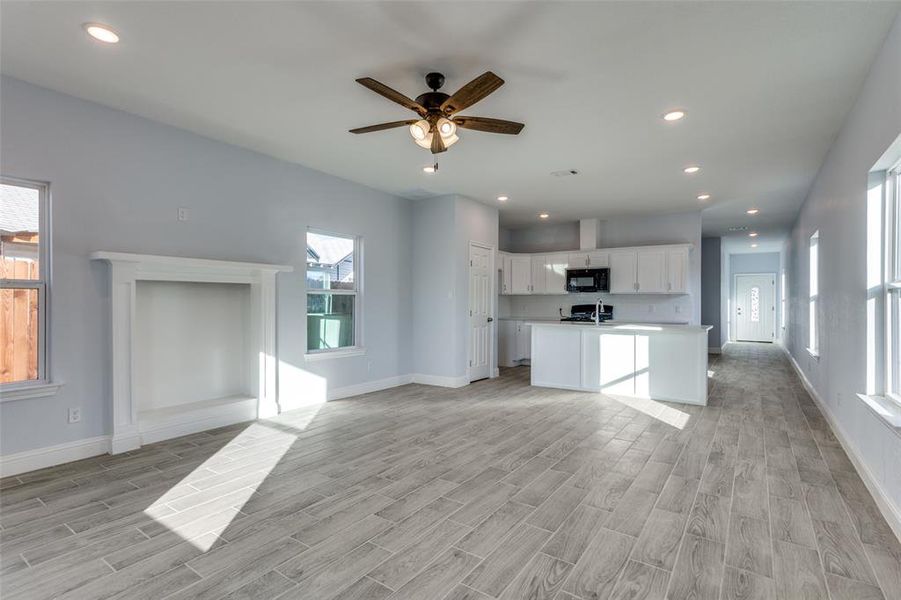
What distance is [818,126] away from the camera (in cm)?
388

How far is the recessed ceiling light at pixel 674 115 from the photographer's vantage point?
11.9 feet

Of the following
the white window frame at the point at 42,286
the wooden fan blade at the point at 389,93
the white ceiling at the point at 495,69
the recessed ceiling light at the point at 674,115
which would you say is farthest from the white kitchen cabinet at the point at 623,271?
the white window frame at the point at 42,286

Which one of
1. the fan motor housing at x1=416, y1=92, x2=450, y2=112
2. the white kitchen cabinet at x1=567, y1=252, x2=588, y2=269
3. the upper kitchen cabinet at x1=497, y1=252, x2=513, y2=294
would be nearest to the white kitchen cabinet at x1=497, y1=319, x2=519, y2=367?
the upper kitchen cabinet at x1=497, y1=252, x2=513, y2=294

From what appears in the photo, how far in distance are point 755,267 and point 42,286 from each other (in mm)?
16044

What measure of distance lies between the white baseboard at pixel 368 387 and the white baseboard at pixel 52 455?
2.35 m

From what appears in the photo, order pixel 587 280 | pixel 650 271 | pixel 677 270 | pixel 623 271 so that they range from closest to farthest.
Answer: pixel 677 270
pixel 650 271
pixel 623 271
pixel 587 280

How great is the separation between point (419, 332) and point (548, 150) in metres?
3.22

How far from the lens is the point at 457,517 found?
256cm

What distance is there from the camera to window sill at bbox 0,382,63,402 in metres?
3.12

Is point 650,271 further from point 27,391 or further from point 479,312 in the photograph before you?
point 27,391

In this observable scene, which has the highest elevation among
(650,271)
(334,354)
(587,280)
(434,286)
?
(650,271)

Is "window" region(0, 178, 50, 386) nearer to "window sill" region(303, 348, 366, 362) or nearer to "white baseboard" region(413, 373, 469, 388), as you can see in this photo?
"window sill" region(303, 348, 366, 362)

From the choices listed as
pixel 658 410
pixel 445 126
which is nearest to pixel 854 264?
pixel 658 410

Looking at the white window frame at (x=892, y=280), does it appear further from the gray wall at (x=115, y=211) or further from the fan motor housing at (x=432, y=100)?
the gray wall at (x=115, y=211)
